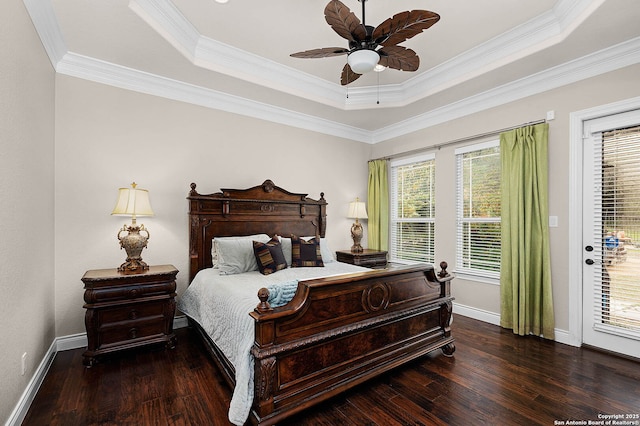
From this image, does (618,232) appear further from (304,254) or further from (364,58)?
(304,254)

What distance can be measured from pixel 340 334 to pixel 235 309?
791mm

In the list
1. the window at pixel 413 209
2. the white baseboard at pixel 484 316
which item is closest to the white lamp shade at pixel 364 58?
the window at pixel 413 209

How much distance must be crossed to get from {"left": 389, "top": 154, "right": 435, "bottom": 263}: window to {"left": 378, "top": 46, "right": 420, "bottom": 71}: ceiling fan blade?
7.75 ft

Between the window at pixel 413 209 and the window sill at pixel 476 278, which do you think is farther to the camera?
the window at pixel 413 209

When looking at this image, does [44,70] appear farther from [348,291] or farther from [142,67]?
[348,291]

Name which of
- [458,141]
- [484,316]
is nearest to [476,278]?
[484,316]

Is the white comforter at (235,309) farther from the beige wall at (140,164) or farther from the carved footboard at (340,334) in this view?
the beige wall at (140,164)

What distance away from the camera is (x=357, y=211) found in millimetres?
4961

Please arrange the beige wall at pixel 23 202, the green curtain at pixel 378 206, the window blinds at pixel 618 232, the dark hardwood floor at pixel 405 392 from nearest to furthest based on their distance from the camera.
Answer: the beige wall at pixel 23 202 → the dark hardwood floor at pixel 405 392 → the window blinds at pixel 618 232 → the green curtain at pixel 378 206

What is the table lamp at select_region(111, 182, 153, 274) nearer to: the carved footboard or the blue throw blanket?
the blue throw blanket

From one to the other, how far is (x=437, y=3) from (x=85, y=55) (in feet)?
11.1

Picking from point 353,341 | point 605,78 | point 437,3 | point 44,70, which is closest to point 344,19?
A: point 437,3

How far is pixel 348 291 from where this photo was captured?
227cm

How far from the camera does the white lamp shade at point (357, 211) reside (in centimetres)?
496
